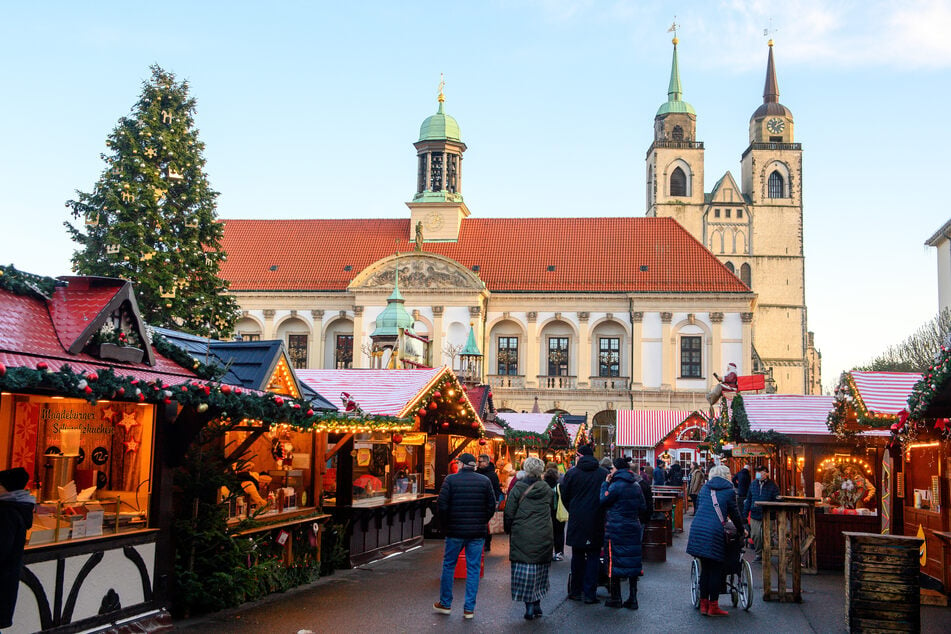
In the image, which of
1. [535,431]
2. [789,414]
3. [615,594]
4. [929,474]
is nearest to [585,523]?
[615,594]

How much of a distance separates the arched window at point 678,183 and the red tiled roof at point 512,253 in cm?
2119

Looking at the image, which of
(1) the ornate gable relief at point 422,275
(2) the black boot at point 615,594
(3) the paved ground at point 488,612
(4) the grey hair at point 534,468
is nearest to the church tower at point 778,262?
(1) the ornate gable relief at point 422,275

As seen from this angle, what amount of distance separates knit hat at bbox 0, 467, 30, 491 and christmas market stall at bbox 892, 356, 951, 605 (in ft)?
25.9

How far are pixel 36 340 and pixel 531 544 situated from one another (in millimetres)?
5418

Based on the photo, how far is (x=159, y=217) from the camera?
30844mm

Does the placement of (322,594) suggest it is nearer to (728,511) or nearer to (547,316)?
(728,511)

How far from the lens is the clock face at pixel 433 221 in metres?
58.4

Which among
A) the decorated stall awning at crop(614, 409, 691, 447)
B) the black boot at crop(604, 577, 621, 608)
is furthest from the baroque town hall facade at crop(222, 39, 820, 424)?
the black boot at crop(604, 577, 621, 608)

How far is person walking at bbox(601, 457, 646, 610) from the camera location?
11.8 m

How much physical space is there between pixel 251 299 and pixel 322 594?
1821 inches

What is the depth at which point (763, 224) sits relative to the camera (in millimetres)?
78312

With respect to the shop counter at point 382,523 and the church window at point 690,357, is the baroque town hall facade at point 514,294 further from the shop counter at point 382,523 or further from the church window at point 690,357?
the shop counter at point 382,523

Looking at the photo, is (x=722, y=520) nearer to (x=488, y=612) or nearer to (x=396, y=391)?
(x=488, y=612)

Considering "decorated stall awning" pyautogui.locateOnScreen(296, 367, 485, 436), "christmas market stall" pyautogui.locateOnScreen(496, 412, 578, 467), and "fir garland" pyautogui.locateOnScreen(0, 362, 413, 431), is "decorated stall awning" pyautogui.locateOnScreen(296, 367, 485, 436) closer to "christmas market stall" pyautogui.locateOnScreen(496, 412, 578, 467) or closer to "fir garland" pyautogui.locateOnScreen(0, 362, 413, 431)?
"fir garland" pyautogui.locateOnScreen(0, 362, 413, 431)
